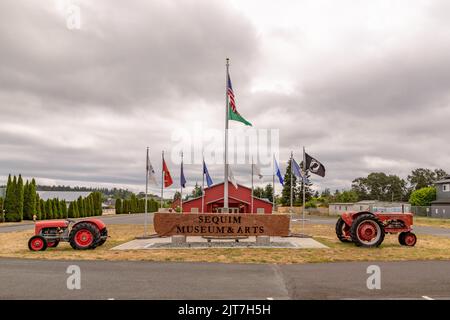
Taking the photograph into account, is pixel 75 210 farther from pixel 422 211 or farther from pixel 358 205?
pixel 422 211

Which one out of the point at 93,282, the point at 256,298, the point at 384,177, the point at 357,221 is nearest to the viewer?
the point at 256,298

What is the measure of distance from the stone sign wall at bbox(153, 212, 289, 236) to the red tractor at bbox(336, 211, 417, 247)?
3204mm

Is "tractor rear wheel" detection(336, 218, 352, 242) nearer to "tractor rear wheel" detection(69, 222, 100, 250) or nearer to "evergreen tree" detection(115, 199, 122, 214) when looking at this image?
"tractor rear wheel" detection(69, 222, 100, 250)

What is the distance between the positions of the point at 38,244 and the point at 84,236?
190cm

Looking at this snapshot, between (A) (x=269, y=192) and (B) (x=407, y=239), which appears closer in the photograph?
(B) (x=407, y=239)

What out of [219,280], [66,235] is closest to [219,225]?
[66,235]

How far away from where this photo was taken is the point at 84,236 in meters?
16.6

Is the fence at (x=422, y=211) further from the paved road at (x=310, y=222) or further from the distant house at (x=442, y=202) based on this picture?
the paved road at (x=310, y=222)

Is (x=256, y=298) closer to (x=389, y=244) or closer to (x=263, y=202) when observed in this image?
(x=389, y=244)

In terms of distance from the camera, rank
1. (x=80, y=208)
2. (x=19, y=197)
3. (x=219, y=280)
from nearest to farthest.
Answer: (x=219, y=280), (x=19, y=197), (x=80, y=208)

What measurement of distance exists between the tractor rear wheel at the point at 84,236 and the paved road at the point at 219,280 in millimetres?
3253
